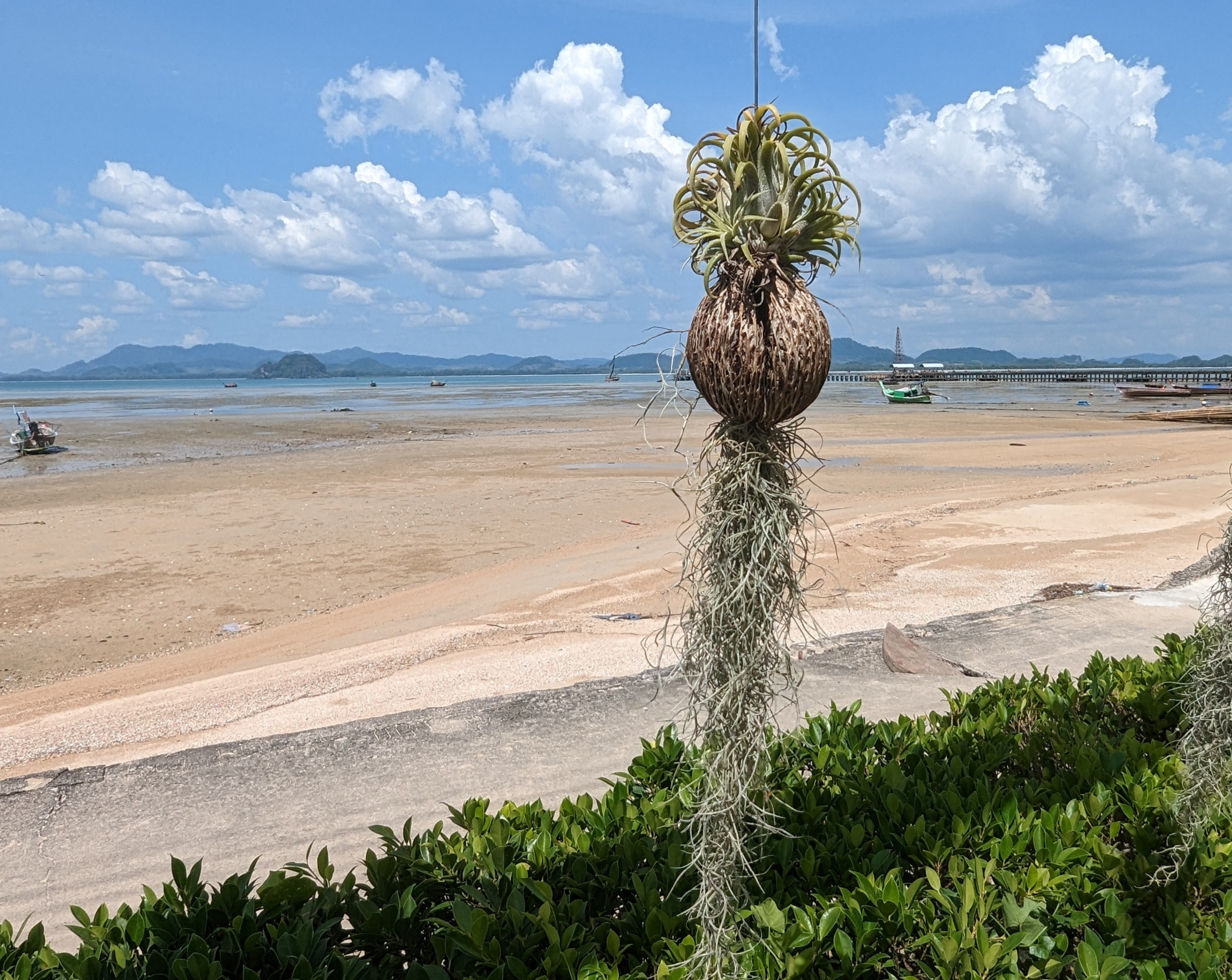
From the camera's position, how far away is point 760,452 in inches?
83.5

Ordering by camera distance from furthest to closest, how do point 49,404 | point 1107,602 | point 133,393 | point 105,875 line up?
point 133,393 → point 49,404 → point 1107,602 → point 105,875

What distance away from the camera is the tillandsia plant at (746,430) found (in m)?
2.02

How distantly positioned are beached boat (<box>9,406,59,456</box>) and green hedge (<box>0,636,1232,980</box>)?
113 feet

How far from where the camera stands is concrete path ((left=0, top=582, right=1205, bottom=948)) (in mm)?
3969

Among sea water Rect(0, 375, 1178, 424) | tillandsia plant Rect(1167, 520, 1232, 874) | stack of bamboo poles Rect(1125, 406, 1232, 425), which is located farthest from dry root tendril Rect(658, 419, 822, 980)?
stack of bamboo poles Rect(1125, 406, 1232, 425)

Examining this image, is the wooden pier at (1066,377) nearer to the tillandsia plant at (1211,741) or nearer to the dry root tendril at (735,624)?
the tillandsia plant at (1211,741)

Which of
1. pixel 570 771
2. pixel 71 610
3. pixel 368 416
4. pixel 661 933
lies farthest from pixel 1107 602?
pixel 368 416

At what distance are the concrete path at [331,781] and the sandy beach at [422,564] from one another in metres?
0.69

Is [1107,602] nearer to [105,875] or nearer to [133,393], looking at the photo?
[105,875]

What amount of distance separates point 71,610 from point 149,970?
10784 mm

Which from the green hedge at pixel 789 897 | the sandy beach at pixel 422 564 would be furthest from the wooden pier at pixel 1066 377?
the green hedge at pixel 789 897

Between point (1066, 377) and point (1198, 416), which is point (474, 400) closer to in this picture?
point (1198, 416)

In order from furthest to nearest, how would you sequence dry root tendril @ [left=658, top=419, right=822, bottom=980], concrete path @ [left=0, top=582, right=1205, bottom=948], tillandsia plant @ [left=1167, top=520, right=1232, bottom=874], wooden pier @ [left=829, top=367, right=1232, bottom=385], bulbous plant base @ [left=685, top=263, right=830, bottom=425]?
1. wooden pier @ [left=829, top=367, right=1232, bottom=385]
2. concrete path @ [left=0, top=582, right=1205, bottom=948]
3. tillandsia plant @ [left=1167, top=520, right=1232, bottom=874]
4. dry root tendril @ [left=658, top=419, right=822, bottom=980]
5. bulbous plant base @ [left=685, top=263, right=830, bottom=425]

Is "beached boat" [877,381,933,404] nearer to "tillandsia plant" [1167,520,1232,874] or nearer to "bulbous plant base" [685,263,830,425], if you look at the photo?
"tillandsia plant" [1167,520,1232,874]
